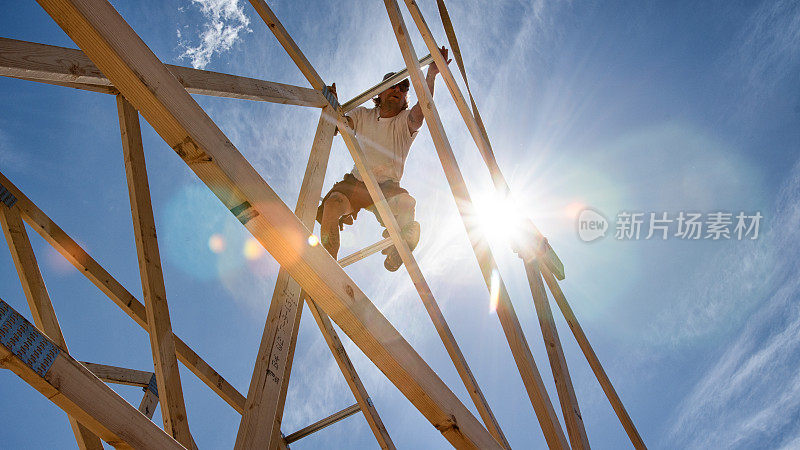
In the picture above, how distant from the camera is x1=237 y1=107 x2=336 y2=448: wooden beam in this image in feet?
6.39

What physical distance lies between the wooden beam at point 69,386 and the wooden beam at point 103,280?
231 cm

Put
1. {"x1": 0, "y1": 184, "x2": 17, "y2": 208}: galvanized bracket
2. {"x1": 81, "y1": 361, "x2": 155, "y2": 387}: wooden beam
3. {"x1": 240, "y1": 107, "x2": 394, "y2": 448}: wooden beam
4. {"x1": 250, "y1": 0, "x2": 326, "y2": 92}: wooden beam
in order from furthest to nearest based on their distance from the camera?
{"x1": 81, "y1": 361, "x2": 155, "y2": 387}: wooden beam, {"x1": 250, "y1": 0, "x2": 326, "y2": 92}: wooden beam, {"x1": 0, "y1": 184, "x2": 17, "y2": 208}: galvanized bracket, {"x1": 240, "y1": 107, "x2": 394, "y2": 448}: wooden beam

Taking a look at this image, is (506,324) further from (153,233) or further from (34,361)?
(34,361)

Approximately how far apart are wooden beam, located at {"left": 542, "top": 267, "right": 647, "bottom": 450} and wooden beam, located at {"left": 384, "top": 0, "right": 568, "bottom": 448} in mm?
910

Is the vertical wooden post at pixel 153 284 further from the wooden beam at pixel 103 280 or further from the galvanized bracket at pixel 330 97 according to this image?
the galvanized bracket at pixel 330 97

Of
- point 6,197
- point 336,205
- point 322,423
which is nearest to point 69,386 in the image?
point 6,197

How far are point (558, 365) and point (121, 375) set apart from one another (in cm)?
354

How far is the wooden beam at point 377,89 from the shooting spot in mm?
4348

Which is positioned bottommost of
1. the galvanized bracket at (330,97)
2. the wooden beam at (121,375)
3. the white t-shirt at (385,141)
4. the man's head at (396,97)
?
the wooden beam at (121,375)

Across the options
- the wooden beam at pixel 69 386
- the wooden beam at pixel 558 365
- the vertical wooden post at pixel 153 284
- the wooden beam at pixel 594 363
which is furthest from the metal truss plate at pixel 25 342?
the wooden beam at pixel 594 363

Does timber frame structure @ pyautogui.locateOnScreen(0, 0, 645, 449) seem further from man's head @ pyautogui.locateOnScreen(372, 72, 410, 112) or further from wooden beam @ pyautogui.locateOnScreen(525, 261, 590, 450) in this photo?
man's head @ pyautogui.locateOnScreen(372, 72, 410, 112)

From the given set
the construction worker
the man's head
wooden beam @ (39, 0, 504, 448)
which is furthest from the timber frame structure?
the man's head

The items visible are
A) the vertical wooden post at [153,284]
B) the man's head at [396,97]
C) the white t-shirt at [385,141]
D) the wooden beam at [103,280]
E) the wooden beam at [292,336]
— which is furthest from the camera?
the man's head at [396,97]

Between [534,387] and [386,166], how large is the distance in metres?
2.46
